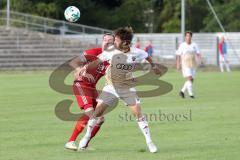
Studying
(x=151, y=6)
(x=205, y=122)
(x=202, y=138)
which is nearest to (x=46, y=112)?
(x=205, y=122)

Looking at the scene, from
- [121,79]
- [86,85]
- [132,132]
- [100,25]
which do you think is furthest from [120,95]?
[100,25]

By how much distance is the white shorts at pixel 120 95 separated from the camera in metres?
12.5

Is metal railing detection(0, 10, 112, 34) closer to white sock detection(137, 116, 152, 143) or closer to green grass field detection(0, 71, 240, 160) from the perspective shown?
green grass field detection(0, 71, 240, 160)

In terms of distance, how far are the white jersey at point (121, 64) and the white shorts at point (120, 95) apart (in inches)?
2.9

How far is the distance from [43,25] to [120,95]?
41.7m

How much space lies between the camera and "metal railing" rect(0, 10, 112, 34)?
176ft

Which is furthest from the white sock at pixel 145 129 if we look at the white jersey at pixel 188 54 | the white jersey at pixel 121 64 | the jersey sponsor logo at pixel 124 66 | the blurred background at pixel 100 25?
the blurred background at pixel 100 25

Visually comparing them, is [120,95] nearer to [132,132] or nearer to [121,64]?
[121,64]

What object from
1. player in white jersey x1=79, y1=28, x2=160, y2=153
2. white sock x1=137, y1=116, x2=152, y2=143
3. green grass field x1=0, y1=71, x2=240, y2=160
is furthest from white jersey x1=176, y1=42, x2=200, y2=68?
white sock x1=137, y1=116, x2=152, y2=143

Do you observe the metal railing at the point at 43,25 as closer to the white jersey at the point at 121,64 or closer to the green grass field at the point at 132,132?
the green grass field at the point at 132,132

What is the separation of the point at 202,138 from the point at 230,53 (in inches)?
1605

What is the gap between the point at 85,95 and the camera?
43.0 ft

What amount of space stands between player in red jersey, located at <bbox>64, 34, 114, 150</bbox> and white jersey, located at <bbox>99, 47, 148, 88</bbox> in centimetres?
35

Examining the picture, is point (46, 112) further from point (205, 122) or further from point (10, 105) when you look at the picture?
point (205, 122)
